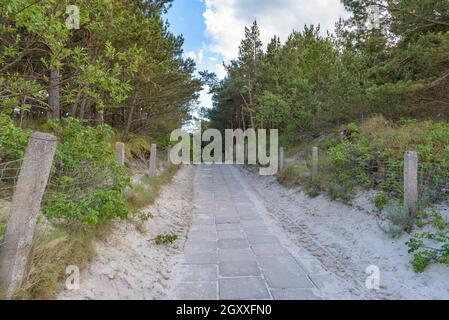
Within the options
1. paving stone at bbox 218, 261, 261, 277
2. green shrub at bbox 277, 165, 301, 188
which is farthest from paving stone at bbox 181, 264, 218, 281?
green shrub at bbox 277, 165, 301, 188

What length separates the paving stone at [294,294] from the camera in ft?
11.0

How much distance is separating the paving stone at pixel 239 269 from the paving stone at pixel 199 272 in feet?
0.36

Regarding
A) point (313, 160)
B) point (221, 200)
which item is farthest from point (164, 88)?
point (313, 160)

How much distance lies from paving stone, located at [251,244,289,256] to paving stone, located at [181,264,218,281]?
0.92 m

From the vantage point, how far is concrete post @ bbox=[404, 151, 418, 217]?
484 cm

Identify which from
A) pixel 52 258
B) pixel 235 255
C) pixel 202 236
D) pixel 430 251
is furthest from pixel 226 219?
pixel 52 258

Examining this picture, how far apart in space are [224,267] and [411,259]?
102 inches

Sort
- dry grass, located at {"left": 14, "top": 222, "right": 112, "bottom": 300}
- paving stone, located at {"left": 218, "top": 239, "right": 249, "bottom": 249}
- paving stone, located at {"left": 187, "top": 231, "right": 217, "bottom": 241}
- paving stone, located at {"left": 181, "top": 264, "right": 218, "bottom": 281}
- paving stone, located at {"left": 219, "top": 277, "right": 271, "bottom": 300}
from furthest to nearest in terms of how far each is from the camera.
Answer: paving stone, located at {"left": 187, "top": 231, "right": 217, "bottom": 241}, paving stone, located at {"left": 218, "top": 239, "right": 249, "bottom": 249}, paving stone, located at {"left": 181, "top": 264, "right": 218, "bottom": 281}, paving stone, located at {"left": 219, "top": 277, "right": 271, "bottom": 300}, dry grass, located at {"left": 14, "top": 222, "right": 112, "bottom": 300}

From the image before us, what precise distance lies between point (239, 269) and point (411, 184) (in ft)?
10.6

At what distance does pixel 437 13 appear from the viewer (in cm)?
906

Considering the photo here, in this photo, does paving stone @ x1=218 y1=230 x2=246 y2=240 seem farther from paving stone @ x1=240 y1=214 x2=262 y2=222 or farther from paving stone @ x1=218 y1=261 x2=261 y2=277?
paving stone @ x1=218 y1=261 x2=261 y2=277

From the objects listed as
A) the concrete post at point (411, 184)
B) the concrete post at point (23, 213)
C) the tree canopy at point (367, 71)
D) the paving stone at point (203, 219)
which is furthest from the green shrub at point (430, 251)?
the tree canopy at point (367, 71)

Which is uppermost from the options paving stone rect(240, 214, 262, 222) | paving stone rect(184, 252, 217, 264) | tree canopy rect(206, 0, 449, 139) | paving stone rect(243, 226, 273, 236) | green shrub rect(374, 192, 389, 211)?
tree canopy rect(206, 0, 449, 139)

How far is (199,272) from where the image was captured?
4.08 m
